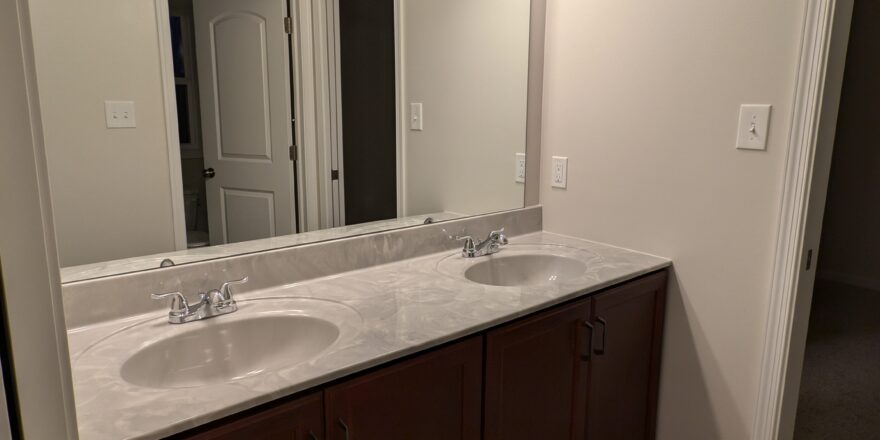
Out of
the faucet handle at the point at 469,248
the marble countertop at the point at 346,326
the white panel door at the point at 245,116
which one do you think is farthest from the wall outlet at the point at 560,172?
Result: the white panel door at the point at 245,116

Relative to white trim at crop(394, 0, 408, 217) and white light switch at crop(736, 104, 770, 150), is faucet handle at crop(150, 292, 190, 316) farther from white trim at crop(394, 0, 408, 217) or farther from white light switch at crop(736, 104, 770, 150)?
white light switch at crop(736, 104, 770, 150)

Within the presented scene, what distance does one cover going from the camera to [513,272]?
1.98 meters

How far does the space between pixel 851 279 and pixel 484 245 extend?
3536 mm

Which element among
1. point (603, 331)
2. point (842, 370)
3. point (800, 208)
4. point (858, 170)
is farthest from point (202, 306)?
point (858, 170)

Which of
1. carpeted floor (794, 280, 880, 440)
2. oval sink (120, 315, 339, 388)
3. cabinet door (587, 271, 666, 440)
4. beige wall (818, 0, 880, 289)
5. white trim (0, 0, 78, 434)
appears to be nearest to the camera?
white trim (0, 0, 78, 434)

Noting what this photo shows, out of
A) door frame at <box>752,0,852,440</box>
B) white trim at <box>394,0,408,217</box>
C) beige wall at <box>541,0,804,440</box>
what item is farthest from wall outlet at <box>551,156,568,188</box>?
door frame at <box>752,0,852,440</box>

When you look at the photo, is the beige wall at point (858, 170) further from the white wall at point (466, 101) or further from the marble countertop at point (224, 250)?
the marble countertop at point (224, 250)

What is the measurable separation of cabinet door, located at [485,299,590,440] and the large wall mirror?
618 millimetres

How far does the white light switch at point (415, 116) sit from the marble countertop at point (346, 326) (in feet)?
1.48

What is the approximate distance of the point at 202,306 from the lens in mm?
1331

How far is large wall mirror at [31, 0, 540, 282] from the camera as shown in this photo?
1277mm

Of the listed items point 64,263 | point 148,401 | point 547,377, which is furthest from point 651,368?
point 64,263

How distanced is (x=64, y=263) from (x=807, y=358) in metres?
3.21

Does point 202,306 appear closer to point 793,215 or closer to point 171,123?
point 171,123
